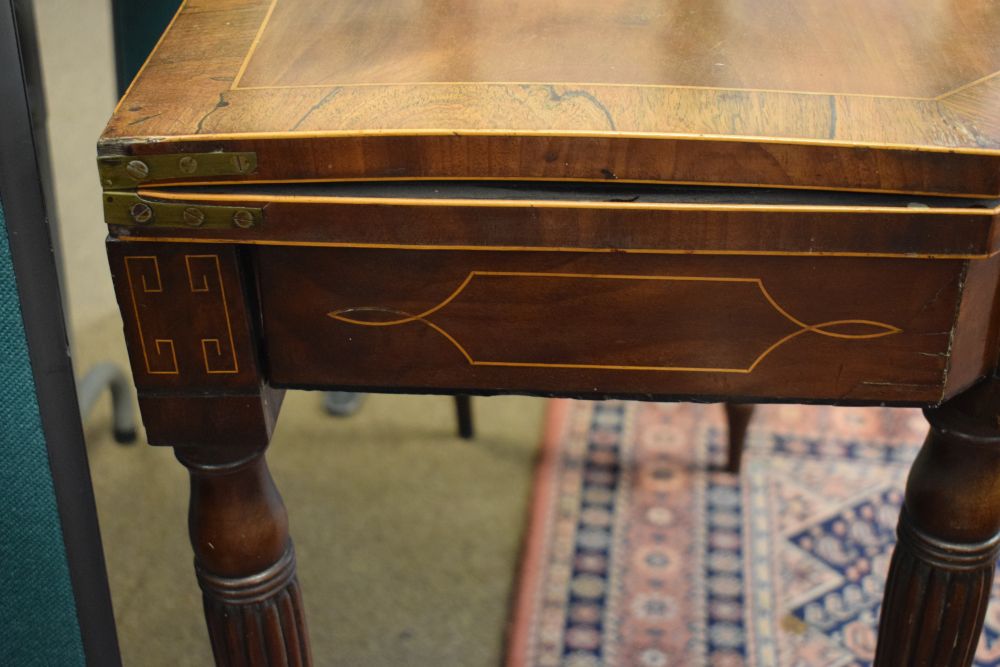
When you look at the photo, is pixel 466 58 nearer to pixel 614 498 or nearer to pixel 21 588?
pixel 21 588

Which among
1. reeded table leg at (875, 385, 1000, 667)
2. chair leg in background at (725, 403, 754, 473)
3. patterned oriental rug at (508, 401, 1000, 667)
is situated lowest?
patterned oriental rug at (508, 401, 1000, 667)

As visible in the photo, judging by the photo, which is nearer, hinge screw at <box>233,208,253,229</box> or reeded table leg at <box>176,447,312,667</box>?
hinge screw at <box>233,208,253,229</box>

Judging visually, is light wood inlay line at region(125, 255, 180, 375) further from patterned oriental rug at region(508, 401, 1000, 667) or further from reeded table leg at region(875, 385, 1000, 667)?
patterned oriental rug at region(508, 401, 1000, 667)

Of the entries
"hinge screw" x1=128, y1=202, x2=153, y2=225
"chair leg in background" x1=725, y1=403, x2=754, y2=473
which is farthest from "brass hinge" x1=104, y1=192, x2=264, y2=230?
"chair leg in background" x1=725, y1=403, x2=754, y2=473

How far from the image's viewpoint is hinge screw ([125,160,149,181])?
683mm

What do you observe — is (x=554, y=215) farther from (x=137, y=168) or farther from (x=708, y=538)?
(x=708, y=538)

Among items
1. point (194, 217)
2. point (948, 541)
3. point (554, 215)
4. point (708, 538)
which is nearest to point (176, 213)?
point (194, 217)

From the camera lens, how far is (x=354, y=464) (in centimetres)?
157

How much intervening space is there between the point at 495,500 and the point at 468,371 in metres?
0.75

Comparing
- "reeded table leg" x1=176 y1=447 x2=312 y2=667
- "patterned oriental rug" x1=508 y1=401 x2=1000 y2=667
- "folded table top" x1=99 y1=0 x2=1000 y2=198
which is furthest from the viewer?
"patterned oriental rug" x1=508 y1=401 x2=1000 y2=667

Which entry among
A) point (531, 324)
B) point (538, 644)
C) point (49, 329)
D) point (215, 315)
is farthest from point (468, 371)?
point (538, 644)

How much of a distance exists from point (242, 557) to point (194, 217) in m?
0.26

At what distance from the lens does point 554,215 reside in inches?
26.9

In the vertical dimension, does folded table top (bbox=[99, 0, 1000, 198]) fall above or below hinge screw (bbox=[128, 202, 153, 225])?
above
